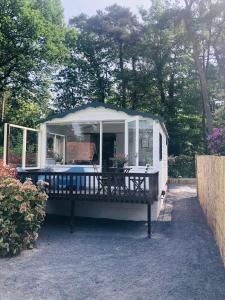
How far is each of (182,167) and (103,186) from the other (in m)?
13.5

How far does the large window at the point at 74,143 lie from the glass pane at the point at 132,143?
42.0 inches

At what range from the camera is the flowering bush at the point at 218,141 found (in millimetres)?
7525

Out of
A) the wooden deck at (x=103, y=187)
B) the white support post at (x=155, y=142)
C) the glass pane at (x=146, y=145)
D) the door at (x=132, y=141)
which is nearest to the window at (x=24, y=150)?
the wooden deck at (x=103, y=187)

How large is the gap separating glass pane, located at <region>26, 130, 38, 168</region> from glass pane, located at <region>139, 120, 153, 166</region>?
3.56m

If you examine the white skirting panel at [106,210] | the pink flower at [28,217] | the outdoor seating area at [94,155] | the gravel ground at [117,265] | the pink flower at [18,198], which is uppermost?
the outdoor seating area at [94,155]

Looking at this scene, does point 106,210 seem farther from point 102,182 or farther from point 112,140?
point 112,140

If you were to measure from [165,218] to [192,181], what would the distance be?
10.3 m

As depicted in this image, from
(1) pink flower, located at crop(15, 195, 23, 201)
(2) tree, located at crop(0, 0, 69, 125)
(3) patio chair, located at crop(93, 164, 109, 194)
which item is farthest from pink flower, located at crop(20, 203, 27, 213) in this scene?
(2) tree, located at crop(0, 0, 69, 125)

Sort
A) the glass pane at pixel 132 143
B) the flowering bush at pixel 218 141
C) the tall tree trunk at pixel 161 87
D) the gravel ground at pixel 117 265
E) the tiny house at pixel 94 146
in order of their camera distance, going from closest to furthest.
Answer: the gravel ground at pixel 117 265 < the flowering bush at pixel 218 141 < the tiny house at pixel 94 146 < the glass pane at pixel 132 143 < the tall tree trunk at pixel 161 87

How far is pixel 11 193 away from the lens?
5684 mm

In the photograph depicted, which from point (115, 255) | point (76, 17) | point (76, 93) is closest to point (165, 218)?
point (115, 255)

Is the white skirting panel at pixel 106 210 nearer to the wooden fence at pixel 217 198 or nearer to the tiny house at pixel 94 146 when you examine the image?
the tiny house at pixel 94 146

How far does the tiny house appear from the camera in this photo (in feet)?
28.5

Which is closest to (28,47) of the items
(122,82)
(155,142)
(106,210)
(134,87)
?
(122,82)
